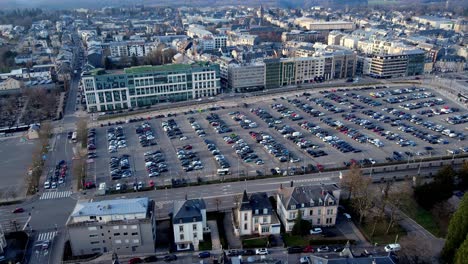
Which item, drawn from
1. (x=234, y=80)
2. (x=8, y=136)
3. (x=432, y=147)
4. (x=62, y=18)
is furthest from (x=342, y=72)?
(x=62, y=18)

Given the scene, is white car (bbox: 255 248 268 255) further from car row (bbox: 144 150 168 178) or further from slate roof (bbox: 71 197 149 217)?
car row (bbox: 144 150 168 178)

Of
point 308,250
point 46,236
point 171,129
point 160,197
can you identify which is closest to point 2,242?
point 46,236

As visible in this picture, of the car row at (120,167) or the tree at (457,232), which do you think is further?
the car row at (120,167)

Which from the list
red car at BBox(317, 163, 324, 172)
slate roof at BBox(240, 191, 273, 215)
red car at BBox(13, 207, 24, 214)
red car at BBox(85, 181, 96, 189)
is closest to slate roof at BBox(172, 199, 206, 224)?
slate roof at BBox(240, 191, 273, 215)

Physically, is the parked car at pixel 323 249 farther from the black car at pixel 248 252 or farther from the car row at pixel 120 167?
the car row at pixel 120 167

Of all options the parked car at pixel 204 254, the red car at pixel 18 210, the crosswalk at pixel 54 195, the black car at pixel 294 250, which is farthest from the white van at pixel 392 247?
the red car at pixel 18 210
